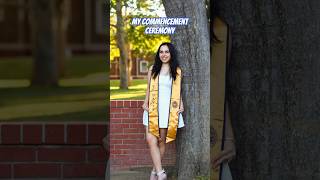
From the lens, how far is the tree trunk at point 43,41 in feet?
20.8

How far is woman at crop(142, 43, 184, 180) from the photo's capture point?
4.82 metres

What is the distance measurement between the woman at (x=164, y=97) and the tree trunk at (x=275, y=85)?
621mm

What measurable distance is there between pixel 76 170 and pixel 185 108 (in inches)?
73.5

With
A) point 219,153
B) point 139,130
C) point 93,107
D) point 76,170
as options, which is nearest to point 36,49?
point 93,107

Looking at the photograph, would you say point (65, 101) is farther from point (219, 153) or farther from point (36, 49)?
point (219, 153)

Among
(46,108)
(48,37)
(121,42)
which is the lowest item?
(46,108)

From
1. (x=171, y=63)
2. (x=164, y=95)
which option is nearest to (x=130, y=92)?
(x=164, y=95)

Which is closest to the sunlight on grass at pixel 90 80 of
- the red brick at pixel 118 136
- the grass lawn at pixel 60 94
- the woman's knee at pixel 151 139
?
the grass lawn at pixel 60 94

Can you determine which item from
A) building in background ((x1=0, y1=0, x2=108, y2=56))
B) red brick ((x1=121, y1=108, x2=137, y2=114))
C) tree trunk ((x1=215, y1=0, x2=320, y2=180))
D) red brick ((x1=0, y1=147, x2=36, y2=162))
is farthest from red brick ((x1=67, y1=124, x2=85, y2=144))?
tree trunk ((x1=215, y1=0, x2=320, y2=180))

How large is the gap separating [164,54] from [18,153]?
2261 millimetres

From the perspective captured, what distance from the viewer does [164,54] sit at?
4801mm

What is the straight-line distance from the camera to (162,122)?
4.86m

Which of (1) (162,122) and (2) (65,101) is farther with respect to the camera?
(2) (65,101)

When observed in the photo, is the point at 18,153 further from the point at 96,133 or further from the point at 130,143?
the point at 130,143
